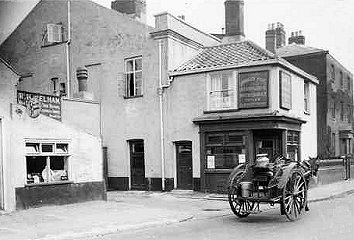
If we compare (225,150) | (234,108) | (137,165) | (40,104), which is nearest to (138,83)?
(137,165)

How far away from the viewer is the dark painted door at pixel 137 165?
21500mm

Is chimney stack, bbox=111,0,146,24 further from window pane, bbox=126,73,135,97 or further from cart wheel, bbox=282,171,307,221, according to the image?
cart wheel, bbox=282,171,307,221

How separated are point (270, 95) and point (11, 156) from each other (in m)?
10.6

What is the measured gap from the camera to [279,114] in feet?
59.0

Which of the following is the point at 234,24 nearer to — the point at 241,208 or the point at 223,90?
the point at 223,90

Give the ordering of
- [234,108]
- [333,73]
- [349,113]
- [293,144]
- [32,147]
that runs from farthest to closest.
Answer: [349,113] → [333,73] → [293,144] → [234,108] → [32,147]

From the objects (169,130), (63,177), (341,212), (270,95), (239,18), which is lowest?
(341,212)

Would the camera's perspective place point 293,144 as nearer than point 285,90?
No

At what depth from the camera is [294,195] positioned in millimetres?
10812

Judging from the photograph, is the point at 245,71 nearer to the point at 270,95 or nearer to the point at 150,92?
the point at 270,95

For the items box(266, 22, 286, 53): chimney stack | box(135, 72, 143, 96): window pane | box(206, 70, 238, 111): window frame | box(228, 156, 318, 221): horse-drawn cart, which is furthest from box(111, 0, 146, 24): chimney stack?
box(228, 156, 318, 221): horse-drawn cart

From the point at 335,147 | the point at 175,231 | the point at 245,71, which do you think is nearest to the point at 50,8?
the point at 245,71

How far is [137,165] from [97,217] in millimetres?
10030

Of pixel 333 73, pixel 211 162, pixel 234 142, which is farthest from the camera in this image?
pixel 333 73
